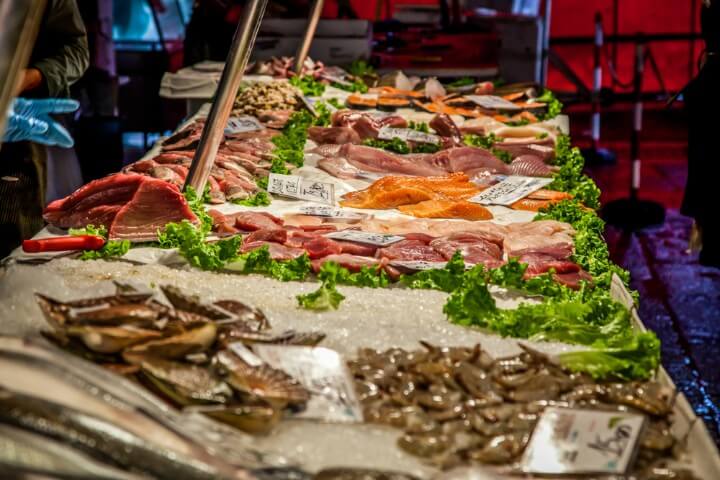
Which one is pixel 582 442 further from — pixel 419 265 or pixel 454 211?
pixel 454 211

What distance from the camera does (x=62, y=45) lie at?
544 centimetres

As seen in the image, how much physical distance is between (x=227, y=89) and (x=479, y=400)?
6.53ft

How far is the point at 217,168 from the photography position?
179 inches

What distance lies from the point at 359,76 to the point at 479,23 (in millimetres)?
1923

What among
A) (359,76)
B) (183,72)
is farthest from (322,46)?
(183,72)

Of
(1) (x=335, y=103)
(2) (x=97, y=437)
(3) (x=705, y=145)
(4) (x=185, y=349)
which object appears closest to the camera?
(2) (x=97, y=437)

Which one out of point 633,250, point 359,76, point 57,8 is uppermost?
point 57,8

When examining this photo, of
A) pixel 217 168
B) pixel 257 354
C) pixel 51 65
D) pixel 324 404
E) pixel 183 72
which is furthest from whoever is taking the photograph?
pixel 183 72

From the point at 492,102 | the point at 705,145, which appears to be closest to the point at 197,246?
the point at 705,145

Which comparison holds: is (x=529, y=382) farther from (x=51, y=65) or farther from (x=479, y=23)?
(x=479, y=23)

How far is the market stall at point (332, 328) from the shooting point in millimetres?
1779

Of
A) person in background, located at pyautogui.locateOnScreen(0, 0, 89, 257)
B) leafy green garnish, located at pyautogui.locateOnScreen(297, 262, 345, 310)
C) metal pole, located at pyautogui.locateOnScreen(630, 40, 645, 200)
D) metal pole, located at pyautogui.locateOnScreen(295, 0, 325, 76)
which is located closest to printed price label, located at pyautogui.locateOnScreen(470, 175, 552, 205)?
leafy green garnish, located at pyautogui.locateOnScreen(297, 262, 345, 310)

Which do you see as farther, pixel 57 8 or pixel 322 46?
pixel 322 46

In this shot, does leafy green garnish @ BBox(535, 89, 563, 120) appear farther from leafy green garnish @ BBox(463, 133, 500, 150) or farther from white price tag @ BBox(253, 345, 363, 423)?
white price tag @ BBox(253, 345, 363, 423)
